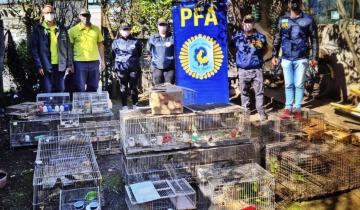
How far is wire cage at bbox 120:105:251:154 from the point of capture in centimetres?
509

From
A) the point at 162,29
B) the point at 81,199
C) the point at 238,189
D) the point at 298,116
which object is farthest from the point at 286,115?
the point at 81,199

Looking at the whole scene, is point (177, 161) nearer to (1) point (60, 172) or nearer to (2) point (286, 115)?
(1) point (60, 172)

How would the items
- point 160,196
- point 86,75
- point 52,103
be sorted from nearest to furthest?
1. point 160,196
2. point 52,103
3. point 86,75

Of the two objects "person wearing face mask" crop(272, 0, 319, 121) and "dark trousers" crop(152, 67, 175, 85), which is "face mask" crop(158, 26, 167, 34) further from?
"person wearing face mask" crop(272, 0, 319, 121)

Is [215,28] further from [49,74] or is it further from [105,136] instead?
[49,74]

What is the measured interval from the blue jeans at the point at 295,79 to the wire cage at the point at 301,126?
1.05 m

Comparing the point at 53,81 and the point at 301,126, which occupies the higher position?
the point at 53,81

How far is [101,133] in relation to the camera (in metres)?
6.50

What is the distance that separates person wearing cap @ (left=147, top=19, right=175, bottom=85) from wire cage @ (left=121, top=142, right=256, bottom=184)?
2.55 m

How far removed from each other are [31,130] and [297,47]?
4600 mm

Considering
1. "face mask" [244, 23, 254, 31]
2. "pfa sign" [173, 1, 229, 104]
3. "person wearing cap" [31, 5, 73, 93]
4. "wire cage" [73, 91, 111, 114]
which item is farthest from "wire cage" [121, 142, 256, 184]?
"person wearing cap" [31, 5, 73, 93]

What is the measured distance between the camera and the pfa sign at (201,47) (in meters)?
7.37

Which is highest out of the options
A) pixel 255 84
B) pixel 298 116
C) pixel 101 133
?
pixel 255 84

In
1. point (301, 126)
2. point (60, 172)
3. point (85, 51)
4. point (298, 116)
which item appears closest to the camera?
point (60, 172)
